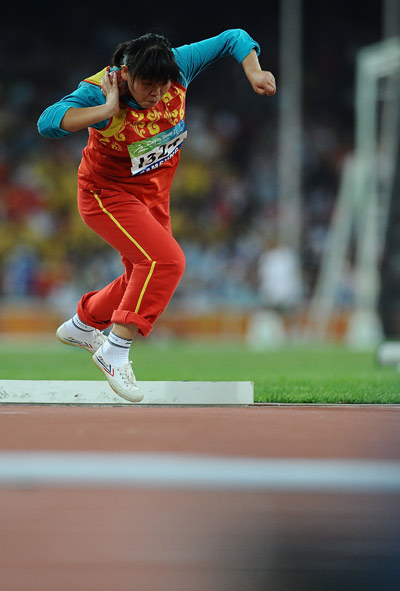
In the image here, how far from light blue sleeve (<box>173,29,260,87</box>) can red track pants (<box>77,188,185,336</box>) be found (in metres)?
0.66

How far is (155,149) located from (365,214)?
14818 millimetres

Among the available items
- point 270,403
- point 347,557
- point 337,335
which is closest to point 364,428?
point 270,403

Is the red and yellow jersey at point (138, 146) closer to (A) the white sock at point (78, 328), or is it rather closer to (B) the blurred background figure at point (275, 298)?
(A) the white sock at point (78, 328)

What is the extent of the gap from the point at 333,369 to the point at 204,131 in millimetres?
14965

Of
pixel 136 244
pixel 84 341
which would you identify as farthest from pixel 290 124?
pixel 136 244

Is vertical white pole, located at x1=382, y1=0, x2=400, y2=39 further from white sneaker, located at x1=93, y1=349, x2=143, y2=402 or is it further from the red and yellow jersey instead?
white sneaker, located at x1=93, y1=349, x2=143, y2=402

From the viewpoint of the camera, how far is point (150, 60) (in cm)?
405

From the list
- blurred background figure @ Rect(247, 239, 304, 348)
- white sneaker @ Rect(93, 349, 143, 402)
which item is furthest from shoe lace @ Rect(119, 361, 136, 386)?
blurred background figure @ Rect(247, 239, 304, 348)

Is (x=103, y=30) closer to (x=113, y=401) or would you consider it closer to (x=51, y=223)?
(x=51, y=223)

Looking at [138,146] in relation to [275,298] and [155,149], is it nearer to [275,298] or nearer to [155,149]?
[155,149]

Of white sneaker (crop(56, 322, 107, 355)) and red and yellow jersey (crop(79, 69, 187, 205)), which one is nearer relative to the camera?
red and yellow jersey (crop(79, 69, 187, 205))

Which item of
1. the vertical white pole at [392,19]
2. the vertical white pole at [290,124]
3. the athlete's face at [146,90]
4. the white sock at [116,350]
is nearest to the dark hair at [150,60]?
the athlete's face at [146,90]

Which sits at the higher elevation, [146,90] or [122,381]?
[146,90]

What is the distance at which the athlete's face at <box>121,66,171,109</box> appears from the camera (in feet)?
13.4
